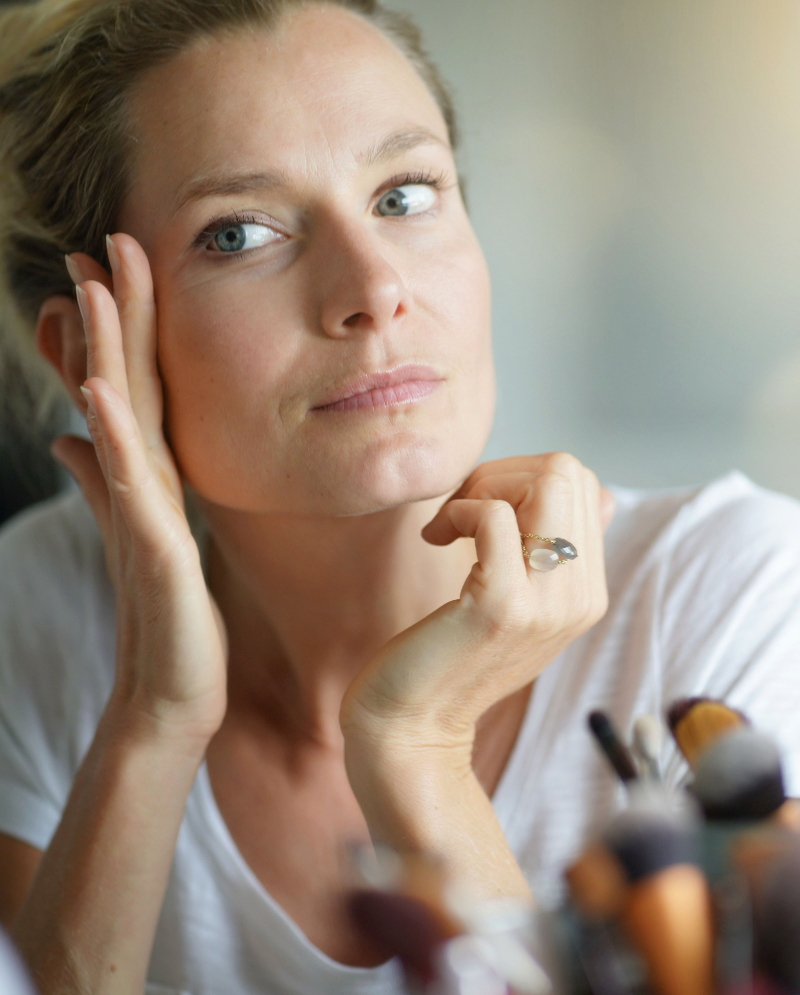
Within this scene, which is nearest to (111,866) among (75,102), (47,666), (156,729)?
(156,729)

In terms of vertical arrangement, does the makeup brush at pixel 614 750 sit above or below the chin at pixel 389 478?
below

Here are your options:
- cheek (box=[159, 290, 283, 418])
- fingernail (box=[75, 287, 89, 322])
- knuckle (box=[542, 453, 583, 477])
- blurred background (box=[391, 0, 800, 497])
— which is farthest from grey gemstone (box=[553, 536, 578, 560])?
blurred background (box=[391, 0, 800, 497])

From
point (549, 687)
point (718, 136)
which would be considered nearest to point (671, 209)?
point (718, 136)

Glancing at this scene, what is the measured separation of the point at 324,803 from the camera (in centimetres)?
114

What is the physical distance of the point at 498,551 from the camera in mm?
841

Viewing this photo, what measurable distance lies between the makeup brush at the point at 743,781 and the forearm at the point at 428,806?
335mm

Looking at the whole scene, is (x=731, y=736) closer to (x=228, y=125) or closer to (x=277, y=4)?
(x=228, y=125)

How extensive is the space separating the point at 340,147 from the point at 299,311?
174 millimetres

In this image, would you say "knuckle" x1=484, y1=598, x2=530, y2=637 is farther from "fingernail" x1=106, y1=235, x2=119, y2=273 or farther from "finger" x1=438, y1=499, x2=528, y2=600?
"fingernail" x1=106, y1=235, x2=119, y2=273

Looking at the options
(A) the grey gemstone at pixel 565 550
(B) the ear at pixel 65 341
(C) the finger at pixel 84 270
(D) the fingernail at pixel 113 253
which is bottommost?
(A) the grey gemstone at pixel 565 550

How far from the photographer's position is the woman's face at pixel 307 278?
89 centimetres

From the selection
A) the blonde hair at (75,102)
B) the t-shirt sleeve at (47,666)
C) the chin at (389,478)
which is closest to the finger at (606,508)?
the chin at (389,478)

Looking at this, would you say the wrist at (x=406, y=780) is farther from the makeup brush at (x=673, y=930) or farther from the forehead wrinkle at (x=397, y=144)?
the forehead wrinkle at (x=397, y=144)

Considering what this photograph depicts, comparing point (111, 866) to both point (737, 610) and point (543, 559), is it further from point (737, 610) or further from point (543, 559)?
point (737, 610)
